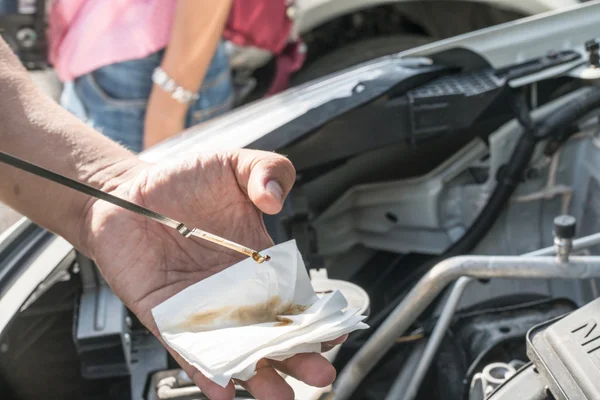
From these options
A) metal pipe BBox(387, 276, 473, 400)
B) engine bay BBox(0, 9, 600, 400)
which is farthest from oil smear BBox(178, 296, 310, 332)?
metal pipe BBox(387, 276, 473, 400)

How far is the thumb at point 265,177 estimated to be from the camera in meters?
0.94

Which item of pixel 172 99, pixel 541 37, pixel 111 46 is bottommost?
pixel 172 99

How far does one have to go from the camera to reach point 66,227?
122 centimetres

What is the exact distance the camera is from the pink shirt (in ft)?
6.43

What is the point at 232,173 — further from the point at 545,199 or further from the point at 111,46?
the point at 111,46

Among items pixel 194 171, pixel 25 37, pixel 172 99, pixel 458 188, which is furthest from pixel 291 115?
pixel 25 37

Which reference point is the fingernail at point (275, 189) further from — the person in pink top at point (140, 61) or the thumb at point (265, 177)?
→ the person in pink top at point (140, 61)

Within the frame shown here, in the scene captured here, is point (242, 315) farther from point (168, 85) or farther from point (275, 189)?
point (168, 85)

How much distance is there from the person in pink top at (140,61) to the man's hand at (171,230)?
0.85 m

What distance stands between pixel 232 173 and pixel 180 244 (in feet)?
0.55

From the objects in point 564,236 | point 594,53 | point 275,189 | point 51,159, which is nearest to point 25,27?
point 51,159

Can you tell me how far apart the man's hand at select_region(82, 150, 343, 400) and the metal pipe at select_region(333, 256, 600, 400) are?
0.81 feet

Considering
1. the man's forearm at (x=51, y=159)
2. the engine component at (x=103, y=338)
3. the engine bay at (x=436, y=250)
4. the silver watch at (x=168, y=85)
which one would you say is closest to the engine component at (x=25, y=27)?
the silver watch at (x=168, y=85)

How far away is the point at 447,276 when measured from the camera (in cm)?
107
